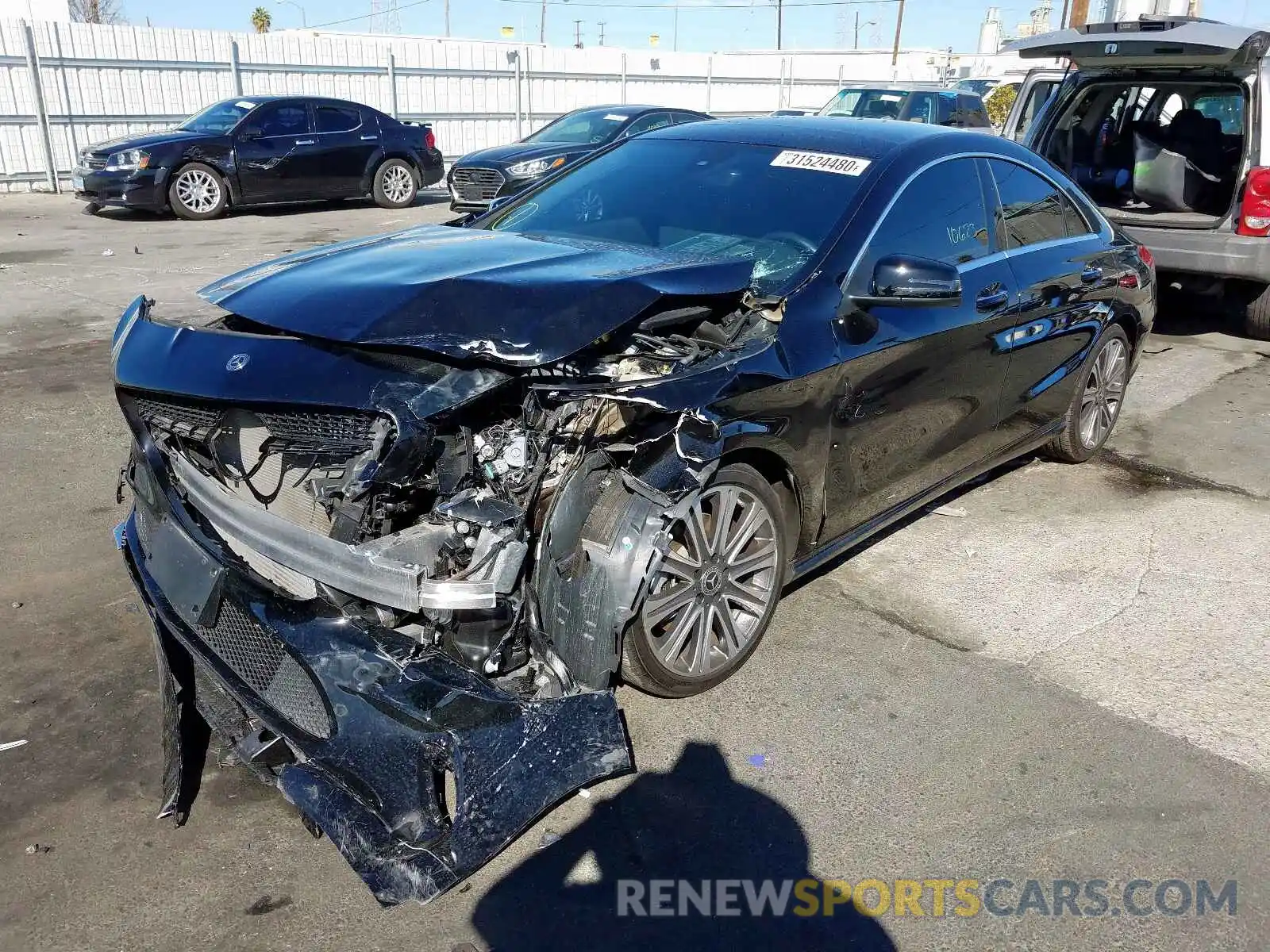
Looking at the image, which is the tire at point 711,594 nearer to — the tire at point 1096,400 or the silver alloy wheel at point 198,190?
the tire at point 1096,400

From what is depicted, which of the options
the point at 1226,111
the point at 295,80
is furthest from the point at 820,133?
the point at 295,80

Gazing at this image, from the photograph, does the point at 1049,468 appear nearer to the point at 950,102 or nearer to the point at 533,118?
the point at 950,102

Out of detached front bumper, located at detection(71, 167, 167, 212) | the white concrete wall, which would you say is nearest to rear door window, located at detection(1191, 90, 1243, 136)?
detached front bumper, located at detection(71, 167, 167, 212)

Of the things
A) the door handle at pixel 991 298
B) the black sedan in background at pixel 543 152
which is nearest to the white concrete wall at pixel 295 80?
the black sedan in background at pixel 543 152

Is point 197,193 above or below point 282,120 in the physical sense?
below

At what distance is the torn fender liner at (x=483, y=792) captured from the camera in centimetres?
244

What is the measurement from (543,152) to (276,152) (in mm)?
3841

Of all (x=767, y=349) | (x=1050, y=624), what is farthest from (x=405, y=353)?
(x=1050, y=624)

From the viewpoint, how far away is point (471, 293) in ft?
9.84

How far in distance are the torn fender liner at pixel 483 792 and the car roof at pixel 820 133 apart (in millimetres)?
2537

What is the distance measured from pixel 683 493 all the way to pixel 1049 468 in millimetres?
3551

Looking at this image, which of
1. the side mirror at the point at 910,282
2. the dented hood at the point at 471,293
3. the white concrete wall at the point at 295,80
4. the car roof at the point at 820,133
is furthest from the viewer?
the white concrete wall at the point at 295,80

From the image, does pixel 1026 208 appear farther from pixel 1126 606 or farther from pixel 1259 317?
pixel 1259 317

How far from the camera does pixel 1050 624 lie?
4125 mm
